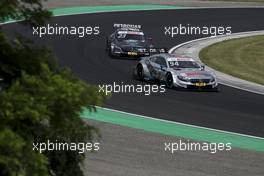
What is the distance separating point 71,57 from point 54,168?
26.3m

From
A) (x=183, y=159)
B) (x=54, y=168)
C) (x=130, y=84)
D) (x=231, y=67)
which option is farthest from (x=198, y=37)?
(x=54, y=168)

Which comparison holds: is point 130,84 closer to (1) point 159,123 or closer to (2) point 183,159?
(1) point 159,123

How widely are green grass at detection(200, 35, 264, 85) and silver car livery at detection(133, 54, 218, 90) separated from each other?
9.91 ft

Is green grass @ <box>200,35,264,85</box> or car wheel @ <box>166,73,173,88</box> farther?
green grass @ <box>200,35,264,85</box>

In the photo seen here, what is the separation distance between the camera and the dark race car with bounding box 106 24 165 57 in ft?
114

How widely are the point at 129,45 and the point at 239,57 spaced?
5.09 m

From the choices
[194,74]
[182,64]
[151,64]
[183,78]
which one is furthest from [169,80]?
[151,64]

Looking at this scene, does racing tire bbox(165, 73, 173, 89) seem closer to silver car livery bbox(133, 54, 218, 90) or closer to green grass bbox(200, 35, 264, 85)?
silver car livery bbox(133, 54, 218, 90)

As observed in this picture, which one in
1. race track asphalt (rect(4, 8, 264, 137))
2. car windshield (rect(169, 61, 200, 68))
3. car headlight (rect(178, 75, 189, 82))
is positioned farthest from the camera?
car windshield (rect(169, 61, 200, 68))

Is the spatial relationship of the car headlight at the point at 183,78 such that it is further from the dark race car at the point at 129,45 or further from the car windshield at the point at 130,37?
the car windshield at the point at 130,37

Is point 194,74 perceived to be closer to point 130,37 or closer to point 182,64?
point 182,64

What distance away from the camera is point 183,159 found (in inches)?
690

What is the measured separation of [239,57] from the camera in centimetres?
3650

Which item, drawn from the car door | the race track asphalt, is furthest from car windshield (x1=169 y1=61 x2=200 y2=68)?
the race track asphalt
